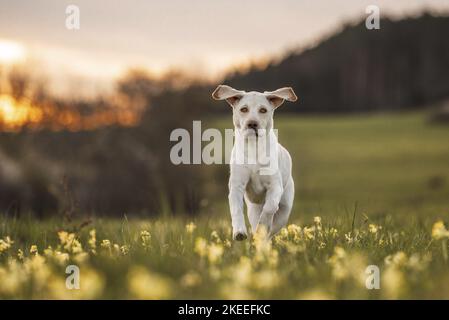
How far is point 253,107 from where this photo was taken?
25.4 feet

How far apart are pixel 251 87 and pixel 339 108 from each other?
3307cm

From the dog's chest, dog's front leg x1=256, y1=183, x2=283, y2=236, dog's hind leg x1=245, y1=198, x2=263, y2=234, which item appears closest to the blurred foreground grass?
dog's front leg x1=256, y1=183, x2=283, y2=236

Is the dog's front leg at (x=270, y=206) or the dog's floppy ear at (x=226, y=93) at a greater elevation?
the dog's floppy ear at (x=226, y=93)

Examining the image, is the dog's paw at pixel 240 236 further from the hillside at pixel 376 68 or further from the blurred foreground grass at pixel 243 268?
the hillside at pixel 376 68

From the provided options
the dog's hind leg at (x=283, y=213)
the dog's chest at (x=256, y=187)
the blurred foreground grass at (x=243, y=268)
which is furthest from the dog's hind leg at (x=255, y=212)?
the blurred foreground grass at (x=243, y=268)

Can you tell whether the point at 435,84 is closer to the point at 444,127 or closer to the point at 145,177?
the point at 444,127

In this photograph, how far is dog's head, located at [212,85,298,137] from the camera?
7.66 meters

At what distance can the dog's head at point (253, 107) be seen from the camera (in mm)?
7656

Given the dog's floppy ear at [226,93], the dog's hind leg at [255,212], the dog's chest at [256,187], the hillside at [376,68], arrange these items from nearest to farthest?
the dog's chest at [256,187] → the dog's floppy ear at [226,93] → the dog's hind leg at [255,212] → the hillside at [376,68]

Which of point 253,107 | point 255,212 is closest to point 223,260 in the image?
point 253,107

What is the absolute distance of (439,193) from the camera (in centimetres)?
4416

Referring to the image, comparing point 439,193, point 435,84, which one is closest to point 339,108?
point 435,84

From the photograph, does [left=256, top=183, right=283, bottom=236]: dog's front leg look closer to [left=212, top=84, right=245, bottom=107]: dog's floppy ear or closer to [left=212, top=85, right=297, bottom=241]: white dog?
[left=212, top=85, right=297, bottom=241]: white dog
